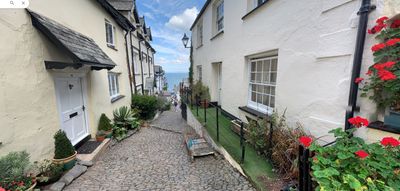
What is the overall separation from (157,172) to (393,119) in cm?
414

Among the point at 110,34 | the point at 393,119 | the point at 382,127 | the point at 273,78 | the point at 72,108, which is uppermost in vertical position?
the point at 110,34

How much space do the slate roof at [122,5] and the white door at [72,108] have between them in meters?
7.33

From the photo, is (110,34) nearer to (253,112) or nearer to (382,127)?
(253,112)

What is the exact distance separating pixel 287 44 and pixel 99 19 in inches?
258

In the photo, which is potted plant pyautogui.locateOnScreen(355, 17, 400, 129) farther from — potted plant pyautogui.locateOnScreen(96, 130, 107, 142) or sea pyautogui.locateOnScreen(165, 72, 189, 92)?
sea pyautogui.locateOnScreen(165, 72, 189, 92)

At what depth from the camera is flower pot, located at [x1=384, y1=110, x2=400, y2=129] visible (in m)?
2.07

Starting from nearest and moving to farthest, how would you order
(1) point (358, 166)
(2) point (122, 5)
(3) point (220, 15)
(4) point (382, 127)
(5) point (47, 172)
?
(1) point (358, 166), (4) point (382, 127), (5) point (47, 172), (3) point (220, 15), (2) point (122, 5)

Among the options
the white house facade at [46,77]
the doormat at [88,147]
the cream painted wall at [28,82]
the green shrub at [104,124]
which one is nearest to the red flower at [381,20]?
the white house facade at [46,77]

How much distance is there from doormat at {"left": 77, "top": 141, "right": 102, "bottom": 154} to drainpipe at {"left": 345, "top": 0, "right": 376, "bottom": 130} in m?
6.02

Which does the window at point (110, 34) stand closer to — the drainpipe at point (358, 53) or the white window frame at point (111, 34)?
the white window frame at point (111, 34)

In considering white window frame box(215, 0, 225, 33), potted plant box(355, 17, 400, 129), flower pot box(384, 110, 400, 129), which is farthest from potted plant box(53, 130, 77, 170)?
white window frame box(215, 0, 225, 33)

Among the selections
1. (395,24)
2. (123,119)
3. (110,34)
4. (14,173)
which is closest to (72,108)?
(14,173)

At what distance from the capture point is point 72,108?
482cm

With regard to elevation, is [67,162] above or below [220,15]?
below
